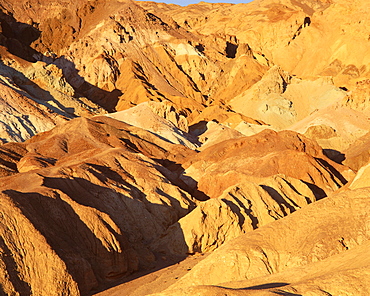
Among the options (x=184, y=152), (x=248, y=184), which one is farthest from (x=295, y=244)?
(x=184, y=152)

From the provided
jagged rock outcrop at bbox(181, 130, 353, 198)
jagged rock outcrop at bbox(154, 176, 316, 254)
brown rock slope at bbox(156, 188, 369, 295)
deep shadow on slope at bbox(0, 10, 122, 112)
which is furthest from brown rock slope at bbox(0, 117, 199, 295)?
deep shadow on slope at bbox(0, 10, 122, 112)

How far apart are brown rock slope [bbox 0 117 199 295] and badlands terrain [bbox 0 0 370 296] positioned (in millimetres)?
81

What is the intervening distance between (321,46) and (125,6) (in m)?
38.0

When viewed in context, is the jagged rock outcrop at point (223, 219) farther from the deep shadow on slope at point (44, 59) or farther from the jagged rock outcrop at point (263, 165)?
the deep shadow on slope at point (44, 59)

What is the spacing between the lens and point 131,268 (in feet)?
91.4

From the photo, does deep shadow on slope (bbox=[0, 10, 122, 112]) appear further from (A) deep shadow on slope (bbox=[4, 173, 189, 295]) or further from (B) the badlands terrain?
(A) deep shadow on slope (bbox=[4, 173, 189, 295])

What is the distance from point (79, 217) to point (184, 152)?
34.3m

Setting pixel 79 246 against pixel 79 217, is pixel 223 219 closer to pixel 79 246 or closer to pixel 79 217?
pixel 79 217

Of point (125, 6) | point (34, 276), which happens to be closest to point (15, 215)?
point (34, 276)

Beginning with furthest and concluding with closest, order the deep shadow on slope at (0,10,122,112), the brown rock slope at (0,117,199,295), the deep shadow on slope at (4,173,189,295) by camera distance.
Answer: the deep shadow on slope at (0,10,122,112) → the deep shadow on slope at (4,173,189,295) → the brown rock slope at (0,117,199,295)

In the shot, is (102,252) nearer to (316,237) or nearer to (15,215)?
(15,215)

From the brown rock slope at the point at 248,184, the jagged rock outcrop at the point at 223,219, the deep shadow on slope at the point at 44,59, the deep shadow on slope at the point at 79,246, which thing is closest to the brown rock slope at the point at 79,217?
the deep shadow on slope at the point at 79,246

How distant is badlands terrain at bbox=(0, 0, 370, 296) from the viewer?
22.0 meters

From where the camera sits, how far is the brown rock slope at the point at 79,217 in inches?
885
